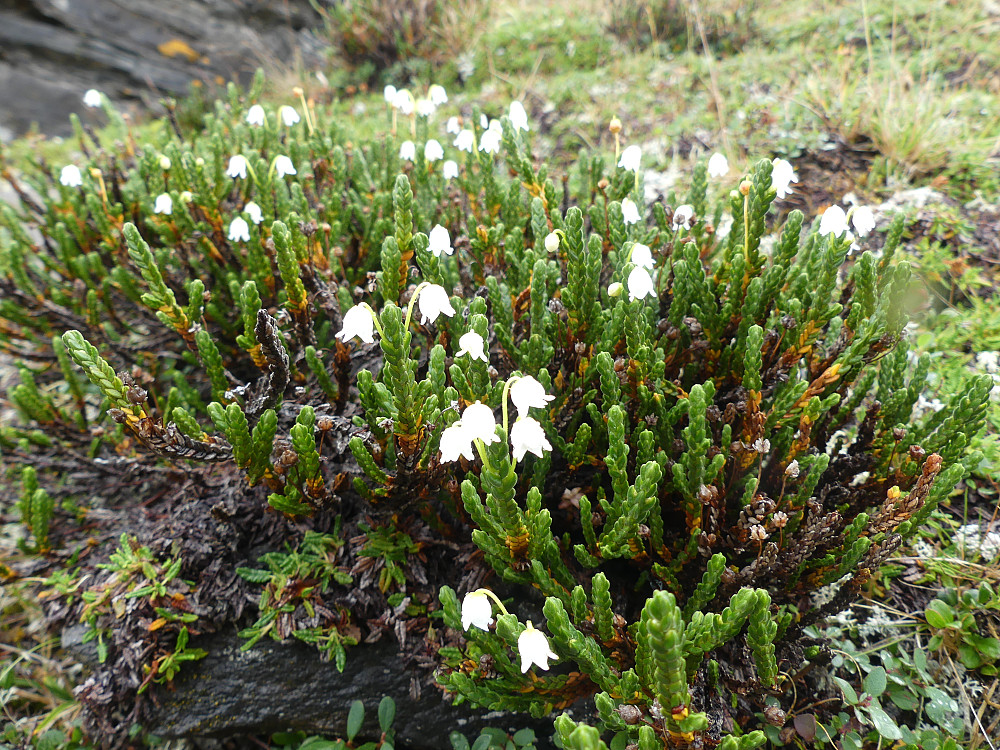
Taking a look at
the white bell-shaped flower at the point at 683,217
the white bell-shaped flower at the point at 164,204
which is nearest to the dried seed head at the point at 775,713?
the white bell-shaped flower at the point at 683,217

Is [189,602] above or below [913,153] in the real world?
below

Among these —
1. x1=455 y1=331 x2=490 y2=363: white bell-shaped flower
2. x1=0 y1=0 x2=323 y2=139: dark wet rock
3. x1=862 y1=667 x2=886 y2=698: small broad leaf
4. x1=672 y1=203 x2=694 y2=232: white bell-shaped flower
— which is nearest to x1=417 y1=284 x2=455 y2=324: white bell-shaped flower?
x1=455 y1=331 x2=490 y2=363: white bell-shaped flower

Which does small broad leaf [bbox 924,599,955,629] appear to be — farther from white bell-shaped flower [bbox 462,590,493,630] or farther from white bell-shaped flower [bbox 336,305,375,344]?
white bell-shaped flower [bbox 336,305,375,344]

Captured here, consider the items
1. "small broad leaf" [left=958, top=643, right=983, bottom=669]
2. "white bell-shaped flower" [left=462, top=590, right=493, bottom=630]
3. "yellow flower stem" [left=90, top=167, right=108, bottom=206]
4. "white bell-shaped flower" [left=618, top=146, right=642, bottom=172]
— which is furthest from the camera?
"yellow flower stem" [left=90, top=167, right=108, bottom=206]

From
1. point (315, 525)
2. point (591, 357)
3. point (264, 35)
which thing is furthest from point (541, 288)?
point (264, 35)

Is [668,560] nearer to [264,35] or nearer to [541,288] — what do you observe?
[541,288]

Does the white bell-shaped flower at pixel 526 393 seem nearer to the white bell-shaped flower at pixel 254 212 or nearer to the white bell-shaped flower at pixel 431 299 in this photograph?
the white bell-shaped flower at pixel 431 299
